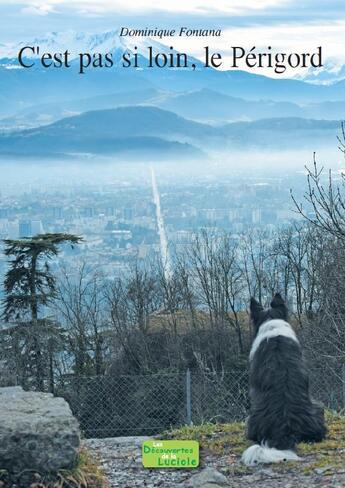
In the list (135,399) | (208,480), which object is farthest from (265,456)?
(135,399)

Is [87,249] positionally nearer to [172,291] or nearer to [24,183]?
Answer: [172,291]

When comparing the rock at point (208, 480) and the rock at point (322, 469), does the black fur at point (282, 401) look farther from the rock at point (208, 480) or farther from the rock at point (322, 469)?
the rock at point (208, 480)

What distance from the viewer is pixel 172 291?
2894cm

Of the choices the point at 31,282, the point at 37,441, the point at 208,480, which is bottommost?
the point at 208,480

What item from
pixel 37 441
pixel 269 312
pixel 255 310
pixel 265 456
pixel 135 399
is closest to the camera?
pixel 37 441

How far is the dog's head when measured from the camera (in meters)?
8.09

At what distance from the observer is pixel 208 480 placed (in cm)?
679

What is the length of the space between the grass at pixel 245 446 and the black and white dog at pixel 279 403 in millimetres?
112

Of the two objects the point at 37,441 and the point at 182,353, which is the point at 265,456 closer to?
the point at 37,441

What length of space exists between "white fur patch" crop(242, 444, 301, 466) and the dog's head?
1358mm

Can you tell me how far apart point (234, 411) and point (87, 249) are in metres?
61.5

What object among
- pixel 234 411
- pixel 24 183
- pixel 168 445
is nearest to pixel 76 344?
pixel 234 411

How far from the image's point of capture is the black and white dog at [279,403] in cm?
729

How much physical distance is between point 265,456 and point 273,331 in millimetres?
1174
